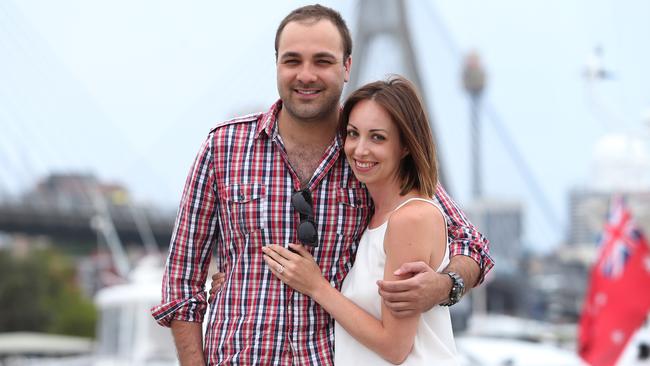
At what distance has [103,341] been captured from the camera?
13.8 meters

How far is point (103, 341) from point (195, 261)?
11.1 meters

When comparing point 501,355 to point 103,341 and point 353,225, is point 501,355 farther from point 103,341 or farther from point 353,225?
point 353,225

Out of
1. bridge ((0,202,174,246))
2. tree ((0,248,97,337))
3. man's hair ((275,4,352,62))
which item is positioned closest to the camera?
man's hair ((275,4,352,62))

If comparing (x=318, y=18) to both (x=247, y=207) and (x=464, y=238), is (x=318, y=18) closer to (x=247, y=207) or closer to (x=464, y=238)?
(x=247, y=207)

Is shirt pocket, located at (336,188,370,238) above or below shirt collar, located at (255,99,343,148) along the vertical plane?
below

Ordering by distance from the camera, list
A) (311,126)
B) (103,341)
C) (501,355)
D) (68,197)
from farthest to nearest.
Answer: (68,197), (103,341), (501,355), (311,126)

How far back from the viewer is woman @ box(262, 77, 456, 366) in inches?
113

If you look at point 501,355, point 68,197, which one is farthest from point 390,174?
point 68,197

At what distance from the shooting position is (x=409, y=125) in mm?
2938

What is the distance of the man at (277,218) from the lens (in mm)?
2988

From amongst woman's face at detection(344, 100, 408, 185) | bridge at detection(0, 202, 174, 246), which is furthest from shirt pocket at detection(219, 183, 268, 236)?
bridge at detection(0, 202, 174, 246)

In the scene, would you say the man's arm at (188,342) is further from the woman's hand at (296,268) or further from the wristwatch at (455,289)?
the wristwatch at (455,289)

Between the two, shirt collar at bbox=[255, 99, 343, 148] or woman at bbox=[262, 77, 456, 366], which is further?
shirt collar at bbox=[255, 99, 343, 148]

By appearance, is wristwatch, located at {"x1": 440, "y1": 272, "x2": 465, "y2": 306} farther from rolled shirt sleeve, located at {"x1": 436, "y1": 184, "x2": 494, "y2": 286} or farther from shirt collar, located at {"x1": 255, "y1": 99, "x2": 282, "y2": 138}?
shirt collar, located at {"x1": 255, "y1": 99, "x2": 282, "y2": 138}
